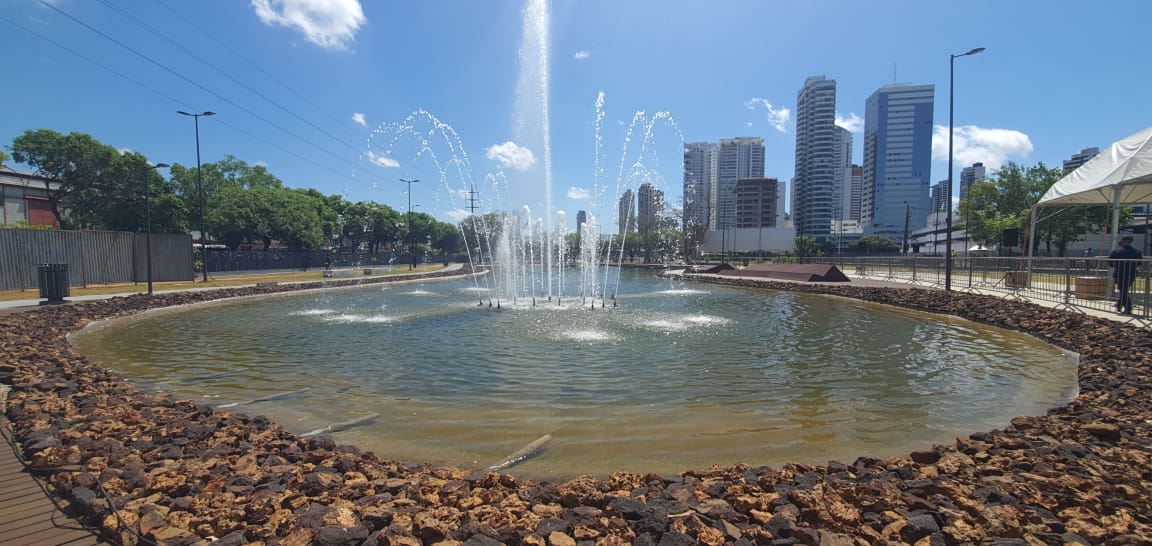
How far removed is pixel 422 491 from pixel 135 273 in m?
36.7

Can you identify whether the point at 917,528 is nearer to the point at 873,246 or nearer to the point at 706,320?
the point at 706,320

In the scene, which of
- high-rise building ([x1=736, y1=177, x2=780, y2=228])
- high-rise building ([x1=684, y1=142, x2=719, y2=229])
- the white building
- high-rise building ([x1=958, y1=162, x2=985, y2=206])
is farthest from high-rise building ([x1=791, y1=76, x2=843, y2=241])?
high-rise building ([x1=958, y1=162, x2=985, y2=206])

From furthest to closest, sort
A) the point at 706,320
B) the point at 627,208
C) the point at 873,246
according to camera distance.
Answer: the point at 873,246 < the point at 627,208 < the point at 706,320

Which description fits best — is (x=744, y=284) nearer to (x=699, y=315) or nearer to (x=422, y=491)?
(x=699, y=315)

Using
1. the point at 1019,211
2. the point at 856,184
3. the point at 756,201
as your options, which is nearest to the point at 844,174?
the point at 856,184

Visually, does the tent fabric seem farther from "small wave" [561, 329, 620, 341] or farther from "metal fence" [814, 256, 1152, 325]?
"small wave" [561, 329, 620, 341]

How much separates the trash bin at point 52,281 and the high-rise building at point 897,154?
168m

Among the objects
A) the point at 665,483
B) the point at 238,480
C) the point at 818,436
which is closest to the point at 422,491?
the point at 238,480

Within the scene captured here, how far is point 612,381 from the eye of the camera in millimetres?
9188

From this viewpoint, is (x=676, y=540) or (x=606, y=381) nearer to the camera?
(x=676, y=540)

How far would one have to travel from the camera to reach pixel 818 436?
649 cm

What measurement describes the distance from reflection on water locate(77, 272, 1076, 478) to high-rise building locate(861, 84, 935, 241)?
156211 millimetres

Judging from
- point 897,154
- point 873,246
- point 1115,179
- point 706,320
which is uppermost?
point 897,154

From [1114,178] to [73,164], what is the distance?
246ft
